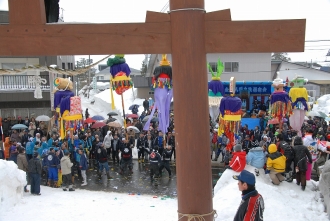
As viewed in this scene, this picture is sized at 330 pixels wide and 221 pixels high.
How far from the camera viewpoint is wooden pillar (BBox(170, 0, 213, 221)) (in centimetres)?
317

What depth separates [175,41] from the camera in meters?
3.21

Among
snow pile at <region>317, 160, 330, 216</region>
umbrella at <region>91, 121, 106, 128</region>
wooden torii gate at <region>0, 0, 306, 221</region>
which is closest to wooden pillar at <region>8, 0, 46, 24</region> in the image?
wooden torii gate at <region>0, 0, 306, 221</region>

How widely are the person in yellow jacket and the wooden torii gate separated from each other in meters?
6.53

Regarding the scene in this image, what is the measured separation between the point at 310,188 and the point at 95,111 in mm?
23840

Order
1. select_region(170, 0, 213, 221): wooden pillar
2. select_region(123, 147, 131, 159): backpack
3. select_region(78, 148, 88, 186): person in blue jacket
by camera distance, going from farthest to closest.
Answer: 1. select_region(123, 147, 131, 159): backpack
2. select_region(78, 148, 88, 186): person in blue jacket
3. select_region(170, 0, 213, 221): wooden pillar

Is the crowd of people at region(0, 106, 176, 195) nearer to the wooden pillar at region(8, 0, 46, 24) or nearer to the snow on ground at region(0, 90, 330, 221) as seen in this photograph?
the snow on ground at region(0, 90, 330, 221)

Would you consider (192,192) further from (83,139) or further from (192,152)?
(83,139)

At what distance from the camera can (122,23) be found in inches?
128

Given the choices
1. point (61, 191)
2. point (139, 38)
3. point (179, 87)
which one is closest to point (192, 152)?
point (179, 87)

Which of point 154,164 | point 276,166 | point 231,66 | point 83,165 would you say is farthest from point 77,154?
point 231,66

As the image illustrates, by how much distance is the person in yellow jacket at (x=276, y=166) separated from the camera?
9.24 meters

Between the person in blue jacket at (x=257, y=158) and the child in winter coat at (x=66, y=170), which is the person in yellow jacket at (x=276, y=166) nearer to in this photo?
the person in blue jacket at (x=257, y=158)

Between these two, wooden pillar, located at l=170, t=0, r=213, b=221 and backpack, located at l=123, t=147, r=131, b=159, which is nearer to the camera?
wooden pillar, located at l=170, t=0, r=213, b=221

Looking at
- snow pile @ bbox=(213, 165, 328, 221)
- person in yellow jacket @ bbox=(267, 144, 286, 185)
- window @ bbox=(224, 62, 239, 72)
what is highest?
window @ bbox=(224, 62, 239, 72)
